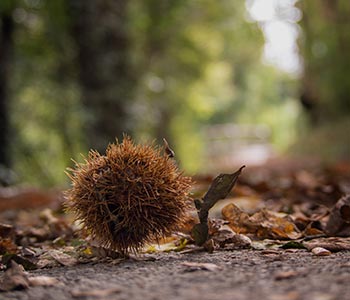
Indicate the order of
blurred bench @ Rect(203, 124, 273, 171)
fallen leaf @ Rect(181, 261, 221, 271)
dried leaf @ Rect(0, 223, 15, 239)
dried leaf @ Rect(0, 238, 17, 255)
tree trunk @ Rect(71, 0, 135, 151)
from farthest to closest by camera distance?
blurred bench @ Rect(203, 124, 273, 171), tree trunk @ Rect(71, 0, 135, 151), dried leaf @ Rect(0, 223, 15, 239), dried leaf @ Rect(0, 238, 17, 255), fallen leaf @ Rect(181, 261, 221, 271)

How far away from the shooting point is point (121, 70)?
8508 mm

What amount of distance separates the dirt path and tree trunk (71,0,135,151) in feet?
19.9

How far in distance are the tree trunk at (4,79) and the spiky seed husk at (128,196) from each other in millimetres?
6264

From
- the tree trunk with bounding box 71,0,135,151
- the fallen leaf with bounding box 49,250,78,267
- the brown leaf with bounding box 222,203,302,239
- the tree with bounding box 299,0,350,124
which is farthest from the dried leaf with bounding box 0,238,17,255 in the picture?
the tree with bounding box 299,0,350,124

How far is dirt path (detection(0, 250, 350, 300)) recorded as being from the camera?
166 centimetres

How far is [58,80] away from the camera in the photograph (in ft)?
33.0

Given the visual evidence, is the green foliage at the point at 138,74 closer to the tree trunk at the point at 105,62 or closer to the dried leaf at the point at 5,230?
the tree trunk at the point at 105,62

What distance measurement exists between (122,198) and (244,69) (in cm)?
3297

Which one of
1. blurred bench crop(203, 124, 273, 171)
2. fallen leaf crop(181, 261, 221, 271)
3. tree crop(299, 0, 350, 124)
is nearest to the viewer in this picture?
fallen leaf crop(181, 261, 221, 271)

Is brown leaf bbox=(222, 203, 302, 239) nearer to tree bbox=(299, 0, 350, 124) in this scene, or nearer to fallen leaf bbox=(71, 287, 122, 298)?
fallen leaf bbox=(71, 287, 122, 298)

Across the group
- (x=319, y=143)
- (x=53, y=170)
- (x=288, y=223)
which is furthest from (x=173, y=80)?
(x=288, y=223)

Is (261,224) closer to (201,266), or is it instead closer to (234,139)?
(201,266)

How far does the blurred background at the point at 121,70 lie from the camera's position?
842cm

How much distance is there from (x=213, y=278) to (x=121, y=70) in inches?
268
